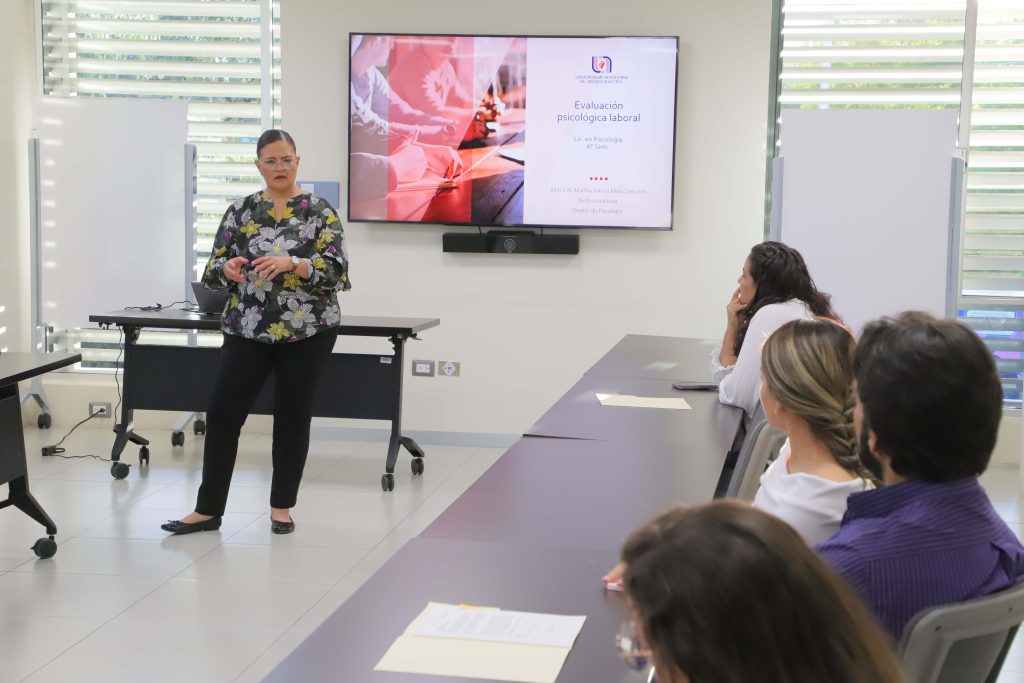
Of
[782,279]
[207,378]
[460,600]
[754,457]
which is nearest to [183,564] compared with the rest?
[207,378]

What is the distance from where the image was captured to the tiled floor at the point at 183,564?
324cm

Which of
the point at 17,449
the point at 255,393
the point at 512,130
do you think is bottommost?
the point at 17,449

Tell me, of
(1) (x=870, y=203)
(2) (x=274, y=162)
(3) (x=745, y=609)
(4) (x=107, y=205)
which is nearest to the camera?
(3) (x=745, y=609)

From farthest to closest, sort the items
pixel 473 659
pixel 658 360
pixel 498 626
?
pixel 658 360, pixel 498 626, pixel 473 659

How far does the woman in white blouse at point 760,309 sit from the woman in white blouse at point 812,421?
1.36 meters

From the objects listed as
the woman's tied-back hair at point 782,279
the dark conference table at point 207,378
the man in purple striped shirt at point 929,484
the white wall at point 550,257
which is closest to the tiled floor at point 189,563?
the dark conference table at point 207,378

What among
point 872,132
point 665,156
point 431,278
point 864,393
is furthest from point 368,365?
point 864,393

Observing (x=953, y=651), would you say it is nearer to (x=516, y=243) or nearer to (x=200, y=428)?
(x=516, y=243)

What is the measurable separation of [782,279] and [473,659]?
2640 millimetres

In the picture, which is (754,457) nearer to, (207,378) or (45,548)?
(45,548)

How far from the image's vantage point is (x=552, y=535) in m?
2.16

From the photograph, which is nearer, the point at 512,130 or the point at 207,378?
the point at 207,378

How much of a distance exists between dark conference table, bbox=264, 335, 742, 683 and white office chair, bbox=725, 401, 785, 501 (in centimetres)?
8

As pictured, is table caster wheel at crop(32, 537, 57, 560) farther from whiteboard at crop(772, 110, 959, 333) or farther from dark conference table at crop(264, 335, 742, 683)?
whiteboard at crop(772, 110, 959, 333)
